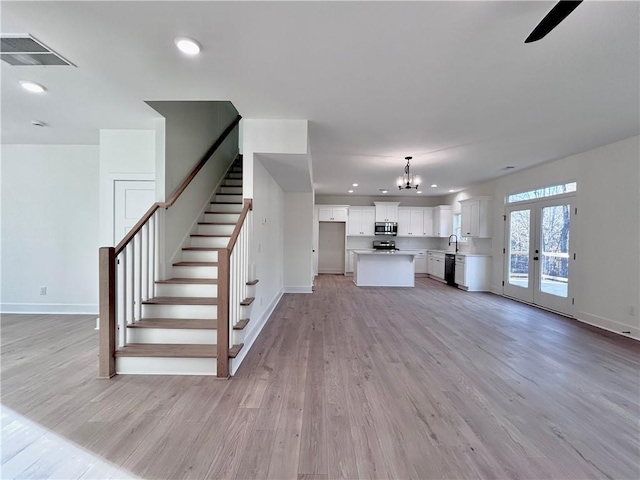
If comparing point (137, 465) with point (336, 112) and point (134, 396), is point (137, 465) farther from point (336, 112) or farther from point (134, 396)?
point (336, 112)

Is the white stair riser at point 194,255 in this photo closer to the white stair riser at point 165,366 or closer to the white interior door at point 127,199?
the white interior door at point 127,199

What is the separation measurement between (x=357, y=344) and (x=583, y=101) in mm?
3444

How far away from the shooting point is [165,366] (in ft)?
8.41

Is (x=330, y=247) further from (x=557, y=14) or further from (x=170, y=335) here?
(x=557, y=14)

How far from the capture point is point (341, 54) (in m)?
2.07

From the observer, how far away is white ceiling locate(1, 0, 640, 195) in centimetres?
172

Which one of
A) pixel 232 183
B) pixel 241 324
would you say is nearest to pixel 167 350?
pixel 241 324

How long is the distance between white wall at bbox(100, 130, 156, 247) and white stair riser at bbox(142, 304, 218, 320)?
1.29m

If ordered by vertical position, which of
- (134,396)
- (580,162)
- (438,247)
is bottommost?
(134,396)

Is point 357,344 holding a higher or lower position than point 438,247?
lower

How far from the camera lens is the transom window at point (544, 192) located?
4.74 metres

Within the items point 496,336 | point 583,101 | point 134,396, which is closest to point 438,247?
point 496,336

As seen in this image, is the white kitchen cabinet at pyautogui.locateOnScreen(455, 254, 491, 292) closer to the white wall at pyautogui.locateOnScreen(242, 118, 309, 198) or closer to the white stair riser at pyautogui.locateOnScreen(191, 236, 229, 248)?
the white wall at pyautogui.locateOnScreen(242, 118, 309, 198)

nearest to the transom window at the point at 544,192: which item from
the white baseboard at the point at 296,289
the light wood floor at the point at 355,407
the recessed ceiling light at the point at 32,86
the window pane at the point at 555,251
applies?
the window pane at the point at 555,251
